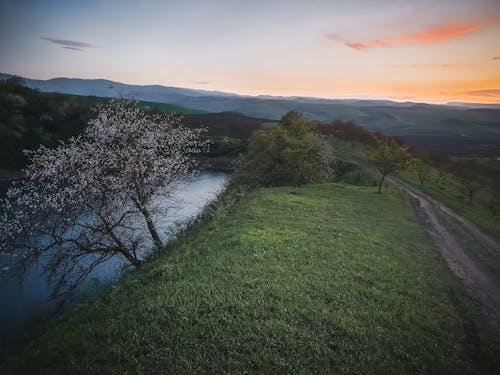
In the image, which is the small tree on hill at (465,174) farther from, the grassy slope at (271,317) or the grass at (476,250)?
the grassy slope at (271,317)

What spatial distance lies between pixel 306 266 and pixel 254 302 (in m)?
4.93

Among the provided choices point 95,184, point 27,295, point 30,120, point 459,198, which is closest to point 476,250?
point 459,198

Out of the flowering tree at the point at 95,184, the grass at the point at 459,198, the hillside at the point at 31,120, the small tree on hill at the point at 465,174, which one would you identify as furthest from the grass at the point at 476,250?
the hillside at the point at 31,120

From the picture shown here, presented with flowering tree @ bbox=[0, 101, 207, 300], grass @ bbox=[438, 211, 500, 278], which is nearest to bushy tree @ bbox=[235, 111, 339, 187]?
grass @ bbox=[438, 211, 500, 278]

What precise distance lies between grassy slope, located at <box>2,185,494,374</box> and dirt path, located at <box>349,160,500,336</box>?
1.33 metres

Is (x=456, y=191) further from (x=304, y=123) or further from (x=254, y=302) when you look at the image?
(x=254, y=302)

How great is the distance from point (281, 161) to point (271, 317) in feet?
134

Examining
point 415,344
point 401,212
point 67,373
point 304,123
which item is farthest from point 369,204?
point 67,373

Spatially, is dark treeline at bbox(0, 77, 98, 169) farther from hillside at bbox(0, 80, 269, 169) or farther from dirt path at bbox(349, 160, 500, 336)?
dirt path at bbox(349, 160, 500, 336)

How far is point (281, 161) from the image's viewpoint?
166 ft

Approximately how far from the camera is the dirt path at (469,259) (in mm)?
16281

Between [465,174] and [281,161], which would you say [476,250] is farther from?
[465,174]

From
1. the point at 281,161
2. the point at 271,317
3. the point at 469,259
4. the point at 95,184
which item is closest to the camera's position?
the point at 271,317

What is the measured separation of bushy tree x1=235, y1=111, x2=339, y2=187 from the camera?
48.7 meters
